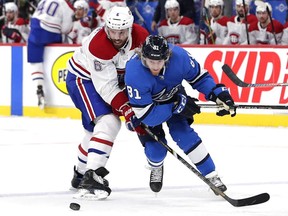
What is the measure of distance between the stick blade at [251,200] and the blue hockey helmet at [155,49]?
2.65ft

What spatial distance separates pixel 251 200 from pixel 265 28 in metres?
4.49

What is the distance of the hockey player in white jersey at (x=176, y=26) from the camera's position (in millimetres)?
9430

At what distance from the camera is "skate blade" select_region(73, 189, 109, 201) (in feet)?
16.4

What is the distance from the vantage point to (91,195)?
5.02 metres

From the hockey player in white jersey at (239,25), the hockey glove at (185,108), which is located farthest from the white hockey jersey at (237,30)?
the hockey glove at (185,108)

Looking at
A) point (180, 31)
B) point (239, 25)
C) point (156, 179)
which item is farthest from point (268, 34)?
point (156, 179)

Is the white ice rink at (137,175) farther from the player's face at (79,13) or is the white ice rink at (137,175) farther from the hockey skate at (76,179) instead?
the player's face at (79,13)

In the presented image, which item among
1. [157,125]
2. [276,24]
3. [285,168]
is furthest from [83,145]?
[276,24]

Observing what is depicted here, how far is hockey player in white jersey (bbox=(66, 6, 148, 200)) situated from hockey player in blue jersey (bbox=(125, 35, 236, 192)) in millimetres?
174

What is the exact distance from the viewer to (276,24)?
29.6 ft

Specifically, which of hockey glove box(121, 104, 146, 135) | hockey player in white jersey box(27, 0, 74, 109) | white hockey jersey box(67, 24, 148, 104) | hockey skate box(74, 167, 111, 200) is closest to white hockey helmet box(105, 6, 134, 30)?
white hockey jersey box(67, 24, 148, 104)

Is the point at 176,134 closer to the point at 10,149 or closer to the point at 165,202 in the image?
the point at 165,202

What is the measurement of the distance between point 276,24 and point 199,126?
4.52 feet

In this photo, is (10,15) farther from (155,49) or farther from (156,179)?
(155,49)
